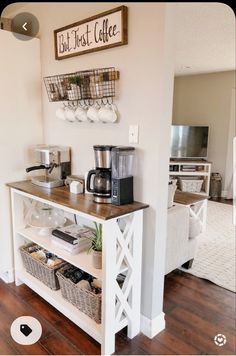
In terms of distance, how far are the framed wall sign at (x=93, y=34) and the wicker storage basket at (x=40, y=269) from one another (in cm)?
156

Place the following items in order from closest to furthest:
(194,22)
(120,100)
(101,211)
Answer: (101,211), (120,100), (194,22)

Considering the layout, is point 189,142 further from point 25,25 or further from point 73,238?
point 73,238

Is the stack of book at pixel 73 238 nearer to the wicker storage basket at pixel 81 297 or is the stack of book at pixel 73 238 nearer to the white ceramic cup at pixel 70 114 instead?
the wicker storage basket at pixel 81 297

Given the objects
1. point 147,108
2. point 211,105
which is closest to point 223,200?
point 211,105

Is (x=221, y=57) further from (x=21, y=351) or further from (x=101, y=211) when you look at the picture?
(x=21, y=351)

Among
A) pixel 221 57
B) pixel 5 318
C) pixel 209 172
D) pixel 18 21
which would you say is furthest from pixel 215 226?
pixel 18 21

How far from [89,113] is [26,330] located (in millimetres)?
1517

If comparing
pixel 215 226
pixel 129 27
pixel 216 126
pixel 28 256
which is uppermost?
pixel 129 27

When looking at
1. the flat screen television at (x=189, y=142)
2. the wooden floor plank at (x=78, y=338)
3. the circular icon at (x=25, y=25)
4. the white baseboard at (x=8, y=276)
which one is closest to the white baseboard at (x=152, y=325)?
the wooden floor plank at (x=78, y=338)

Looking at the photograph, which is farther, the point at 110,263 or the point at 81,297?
the point at 81,297

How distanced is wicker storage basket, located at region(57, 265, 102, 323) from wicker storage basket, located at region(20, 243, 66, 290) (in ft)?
0.27

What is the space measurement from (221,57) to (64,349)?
4232mm

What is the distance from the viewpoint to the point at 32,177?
2.41 metres

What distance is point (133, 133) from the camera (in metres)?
1.71
